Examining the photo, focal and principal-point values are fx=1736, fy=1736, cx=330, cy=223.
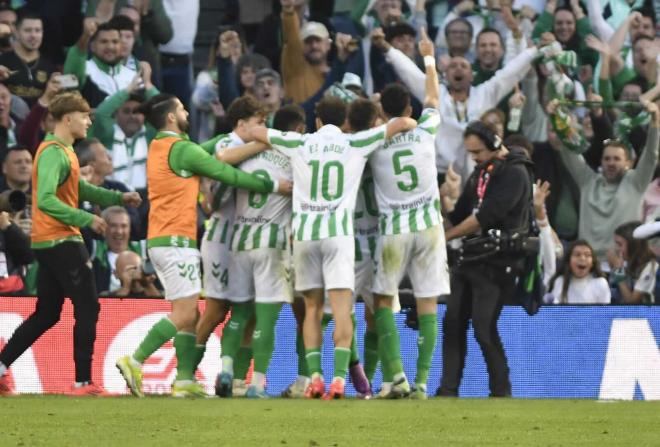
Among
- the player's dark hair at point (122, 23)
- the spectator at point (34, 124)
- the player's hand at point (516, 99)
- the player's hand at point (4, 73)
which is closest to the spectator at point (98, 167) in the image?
the spectator at point (34, 124)

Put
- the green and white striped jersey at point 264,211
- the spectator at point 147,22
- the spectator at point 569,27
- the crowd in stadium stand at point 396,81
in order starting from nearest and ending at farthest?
the green and white striped jersey at point 264,211 < the crowd in stadium stand at point 396,81 < the spectator at point 147,22 < the spectator at point 569,27

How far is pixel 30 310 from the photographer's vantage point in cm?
1465

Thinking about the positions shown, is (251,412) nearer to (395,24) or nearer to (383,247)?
(383,247)

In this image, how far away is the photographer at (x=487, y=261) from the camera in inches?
534

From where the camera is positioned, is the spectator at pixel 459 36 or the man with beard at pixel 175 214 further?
the spectator at pixel 459 36

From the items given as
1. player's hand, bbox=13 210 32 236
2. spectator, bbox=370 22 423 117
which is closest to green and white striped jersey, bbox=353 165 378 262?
player's hand, bbox=13 210 32 236

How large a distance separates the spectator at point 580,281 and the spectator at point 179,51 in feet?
15.6

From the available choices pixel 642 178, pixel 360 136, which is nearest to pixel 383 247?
pixel 360 136

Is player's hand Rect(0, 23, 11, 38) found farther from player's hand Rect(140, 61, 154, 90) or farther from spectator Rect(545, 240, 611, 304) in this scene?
spectator Rect(545, 240, 611, 304)

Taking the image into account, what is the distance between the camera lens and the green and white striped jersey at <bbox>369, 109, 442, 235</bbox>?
42.8 ft

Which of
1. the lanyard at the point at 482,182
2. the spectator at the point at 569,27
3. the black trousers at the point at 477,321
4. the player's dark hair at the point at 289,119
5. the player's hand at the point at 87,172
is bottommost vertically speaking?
the black trousers at the point at 477,321

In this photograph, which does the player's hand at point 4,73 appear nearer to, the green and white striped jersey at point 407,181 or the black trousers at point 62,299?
the black trousers at point 62,299

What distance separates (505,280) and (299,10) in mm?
5693

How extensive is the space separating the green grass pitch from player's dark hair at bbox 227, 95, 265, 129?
2270 mm
